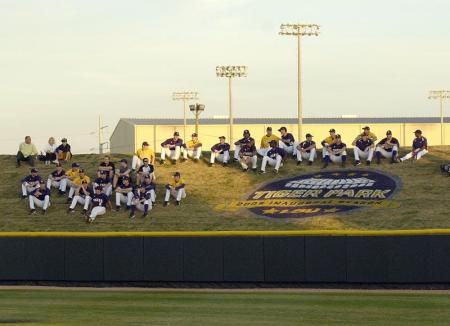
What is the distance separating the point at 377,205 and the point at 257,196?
14.6 feet

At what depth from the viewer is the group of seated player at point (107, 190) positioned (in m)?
32.4

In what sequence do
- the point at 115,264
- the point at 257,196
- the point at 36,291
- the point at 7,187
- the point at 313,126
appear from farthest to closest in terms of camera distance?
1. the point at 313,126
2. the point at 7,187
3. the point at 257,196
4. the point at 115,264
5. the point at 36,291

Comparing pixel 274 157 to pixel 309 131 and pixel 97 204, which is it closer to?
pixel 97 204

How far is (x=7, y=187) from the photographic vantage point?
123ft

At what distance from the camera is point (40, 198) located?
33.7 metres

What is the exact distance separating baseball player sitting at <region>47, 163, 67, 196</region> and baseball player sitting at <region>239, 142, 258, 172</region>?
6.79 metres

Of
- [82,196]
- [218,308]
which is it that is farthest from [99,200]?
[218,308]

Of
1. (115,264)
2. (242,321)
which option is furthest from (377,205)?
(242,321)

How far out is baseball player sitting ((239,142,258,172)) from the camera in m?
36.4

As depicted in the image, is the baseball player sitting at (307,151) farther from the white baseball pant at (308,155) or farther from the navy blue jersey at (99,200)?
the navy blue jersey at (99,200)

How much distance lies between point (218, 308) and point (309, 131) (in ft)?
218

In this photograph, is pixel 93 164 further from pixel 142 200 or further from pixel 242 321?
pixel 242 321

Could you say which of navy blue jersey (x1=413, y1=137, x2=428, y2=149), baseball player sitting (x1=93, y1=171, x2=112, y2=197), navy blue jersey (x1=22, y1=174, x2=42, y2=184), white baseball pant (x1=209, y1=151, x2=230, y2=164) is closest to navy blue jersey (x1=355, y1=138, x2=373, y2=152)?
navy blue jersey (x1=413, y1=137, x2=428, y2=149)

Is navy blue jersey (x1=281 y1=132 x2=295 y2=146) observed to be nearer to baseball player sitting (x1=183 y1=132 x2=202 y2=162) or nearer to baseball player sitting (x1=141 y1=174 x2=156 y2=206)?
baseball player sitting (x1=183 y1=132 x2=202 y2=162)
